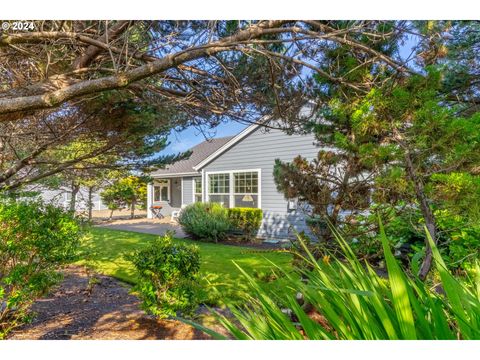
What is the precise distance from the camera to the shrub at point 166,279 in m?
2.06

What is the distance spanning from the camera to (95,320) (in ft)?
7.39

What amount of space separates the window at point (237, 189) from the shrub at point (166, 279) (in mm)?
2831

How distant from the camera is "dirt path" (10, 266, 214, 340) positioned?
6.54ft

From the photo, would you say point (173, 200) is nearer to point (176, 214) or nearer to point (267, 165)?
point (176, 214)

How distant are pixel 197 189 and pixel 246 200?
923 millimetres

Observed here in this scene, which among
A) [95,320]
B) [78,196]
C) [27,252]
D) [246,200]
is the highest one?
[78,196]

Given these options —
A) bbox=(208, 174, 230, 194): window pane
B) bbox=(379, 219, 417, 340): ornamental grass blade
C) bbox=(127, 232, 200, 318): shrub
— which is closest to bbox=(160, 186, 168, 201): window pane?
bbox=(208, 174, 230, 194): window pane

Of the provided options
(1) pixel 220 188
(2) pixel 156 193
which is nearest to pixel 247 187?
(1) pixel 220 188
